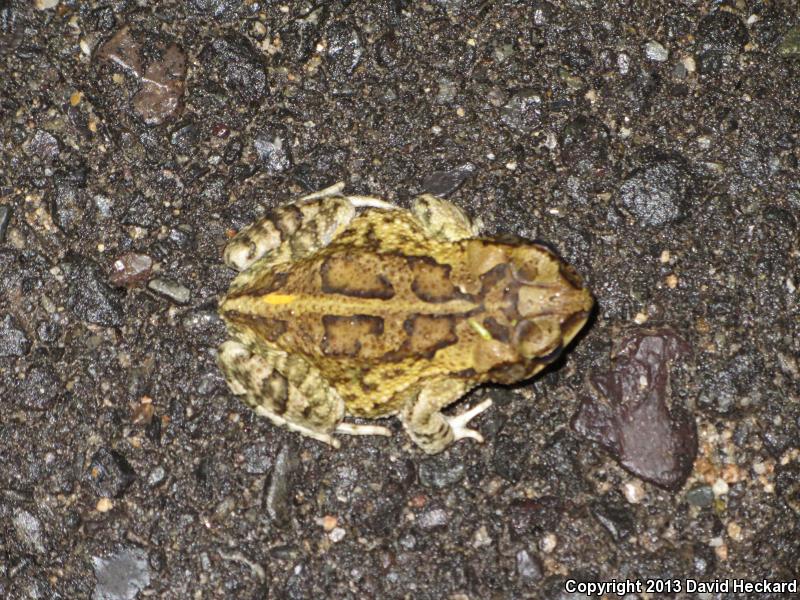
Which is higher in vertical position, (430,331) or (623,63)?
(623,63)

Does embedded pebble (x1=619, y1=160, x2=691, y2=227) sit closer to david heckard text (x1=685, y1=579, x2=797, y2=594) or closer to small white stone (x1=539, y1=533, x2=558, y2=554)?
small white stone (x1=539, y1=533, x2=558, y2=554)

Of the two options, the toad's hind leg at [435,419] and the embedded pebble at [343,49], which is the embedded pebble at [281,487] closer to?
the toad's hind leg at [435,419]

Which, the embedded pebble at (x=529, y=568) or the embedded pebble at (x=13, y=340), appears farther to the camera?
the embedded pebble at (x=13, y=340)

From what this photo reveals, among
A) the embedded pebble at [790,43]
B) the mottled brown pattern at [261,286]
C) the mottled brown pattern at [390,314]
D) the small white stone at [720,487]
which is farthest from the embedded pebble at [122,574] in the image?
the embedded pebble at [790,43]

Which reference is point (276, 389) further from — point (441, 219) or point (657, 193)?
point (657, 193)

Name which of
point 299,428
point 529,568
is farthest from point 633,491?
point 299,428

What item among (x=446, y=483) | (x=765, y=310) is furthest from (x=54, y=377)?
(x=765, y=310)
